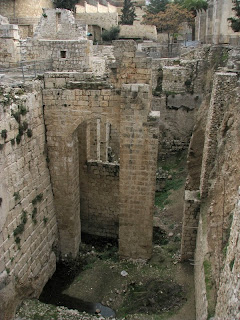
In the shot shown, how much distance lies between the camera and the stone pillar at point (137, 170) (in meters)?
7.74

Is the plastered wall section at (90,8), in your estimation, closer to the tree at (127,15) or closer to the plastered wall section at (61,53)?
the tree at (127,15)

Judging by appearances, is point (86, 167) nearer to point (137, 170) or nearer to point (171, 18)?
point (137, 170)

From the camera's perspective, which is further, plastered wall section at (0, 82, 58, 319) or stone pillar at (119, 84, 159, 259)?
stone pillar at (119, 84, 159, 259)

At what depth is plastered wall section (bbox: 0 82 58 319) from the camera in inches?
260

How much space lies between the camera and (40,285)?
26.8ft

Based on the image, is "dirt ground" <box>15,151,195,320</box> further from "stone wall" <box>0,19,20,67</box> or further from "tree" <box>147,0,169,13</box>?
"tree" <box>147,0,169,13</box>

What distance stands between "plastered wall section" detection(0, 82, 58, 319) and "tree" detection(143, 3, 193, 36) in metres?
28.4

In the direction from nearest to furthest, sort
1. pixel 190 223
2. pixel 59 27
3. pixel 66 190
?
pixel 190 223
pixel 66 190
pixel 59 27

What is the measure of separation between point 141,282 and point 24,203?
3.61 meters

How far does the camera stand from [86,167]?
9.95 m

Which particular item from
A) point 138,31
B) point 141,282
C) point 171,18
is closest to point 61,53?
point 141,282

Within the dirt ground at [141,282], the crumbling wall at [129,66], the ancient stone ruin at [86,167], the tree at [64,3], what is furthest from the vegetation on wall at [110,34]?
the dirt ground at [141,282]

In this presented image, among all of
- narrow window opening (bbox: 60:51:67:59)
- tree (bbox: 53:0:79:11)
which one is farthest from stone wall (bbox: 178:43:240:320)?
tree (bbox: 53:0:79:11)

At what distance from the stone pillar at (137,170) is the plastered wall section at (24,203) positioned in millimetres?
2094
